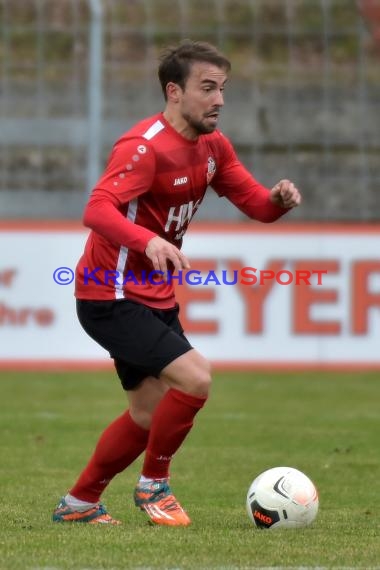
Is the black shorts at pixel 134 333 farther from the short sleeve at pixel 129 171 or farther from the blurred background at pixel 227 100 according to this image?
the blurred background at pixel 227 100

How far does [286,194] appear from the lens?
6512 mm

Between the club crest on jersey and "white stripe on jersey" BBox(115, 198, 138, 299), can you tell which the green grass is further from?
the club crest on jersey

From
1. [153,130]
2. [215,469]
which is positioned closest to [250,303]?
[215,469]

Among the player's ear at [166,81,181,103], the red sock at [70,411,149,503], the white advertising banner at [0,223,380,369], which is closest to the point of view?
the player's ear at [166,81,181,103]

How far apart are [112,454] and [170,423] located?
1.56 feet

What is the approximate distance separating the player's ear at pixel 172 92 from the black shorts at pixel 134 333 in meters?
0.99

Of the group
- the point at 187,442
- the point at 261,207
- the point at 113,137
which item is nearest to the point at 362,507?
the point at 261,207

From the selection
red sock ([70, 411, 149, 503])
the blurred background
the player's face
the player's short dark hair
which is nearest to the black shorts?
red sock ([70, 411, 149, 503])

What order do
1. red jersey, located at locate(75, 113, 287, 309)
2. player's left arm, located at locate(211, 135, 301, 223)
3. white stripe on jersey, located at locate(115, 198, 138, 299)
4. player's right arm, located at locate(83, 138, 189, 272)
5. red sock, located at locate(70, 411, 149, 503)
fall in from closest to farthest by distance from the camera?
1. player's right arm, located at locate(83, 138, 189, 272)
2. red jersey, located at locate(75, 113, 287, 309)
3. white stripe on jersey, located at locate(115, 198, 138, 299)
4. red sock, located at locate(70, 411, 149, 503)
5. player's left arm, located at locate(211, 135, 301, 223)

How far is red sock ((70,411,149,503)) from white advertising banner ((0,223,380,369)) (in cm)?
851

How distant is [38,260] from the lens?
608 inches

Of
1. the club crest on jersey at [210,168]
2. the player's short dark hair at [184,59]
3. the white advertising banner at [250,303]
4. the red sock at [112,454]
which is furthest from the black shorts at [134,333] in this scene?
the white advertising banner at [250,303]

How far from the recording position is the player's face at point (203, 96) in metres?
6.30

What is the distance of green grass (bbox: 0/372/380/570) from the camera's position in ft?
17.8
